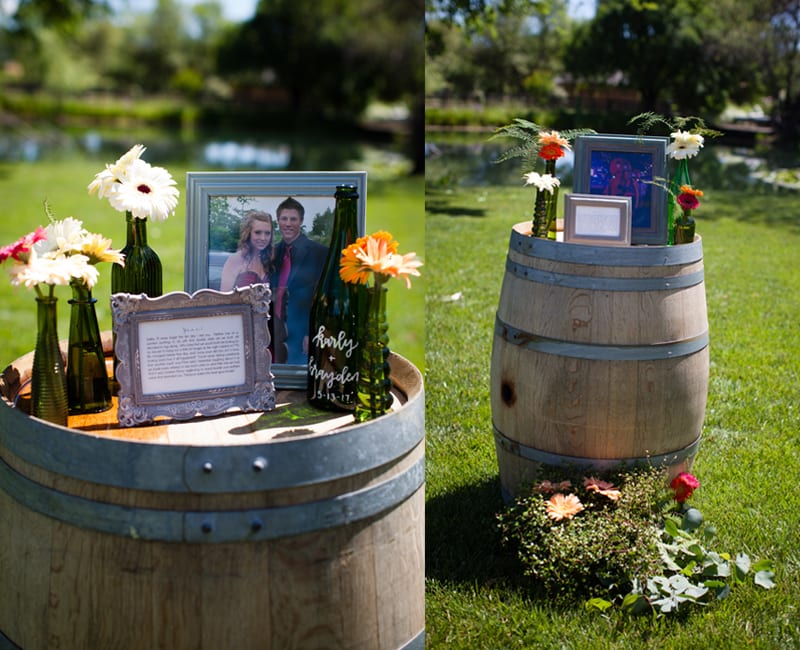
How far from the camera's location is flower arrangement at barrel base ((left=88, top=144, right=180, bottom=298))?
1778 millimetres

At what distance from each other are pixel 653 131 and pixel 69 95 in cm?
1751

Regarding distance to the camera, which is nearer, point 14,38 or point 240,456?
point 240,456

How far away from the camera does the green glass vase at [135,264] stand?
1.84 meters

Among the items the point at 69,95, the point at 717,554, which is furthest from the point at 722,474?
the point at 69,95

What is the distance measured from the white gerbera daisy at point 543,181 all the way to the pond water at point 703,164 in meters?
0.14

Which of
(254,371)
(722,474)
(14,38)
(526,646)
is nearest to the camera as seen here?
(254,371)

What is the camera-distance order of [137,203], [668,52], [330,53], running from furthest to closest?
[330,53], [668,52], [137,203]

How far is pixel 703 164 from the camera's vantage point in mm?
2898

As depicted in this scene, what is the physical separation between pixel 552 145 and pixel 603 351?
67 cm

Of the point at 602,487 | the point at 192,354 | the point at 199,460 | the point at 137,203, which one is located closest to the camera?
the point at 199,460

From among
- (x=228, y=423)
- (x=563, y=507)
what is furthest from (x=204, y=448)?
(x=563, y=507)

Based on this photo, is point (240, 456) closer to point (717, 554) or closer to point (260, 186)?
point (260, 186)

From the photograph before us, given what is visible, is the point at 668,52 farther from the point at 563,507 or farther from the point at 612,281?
the point at 563,507

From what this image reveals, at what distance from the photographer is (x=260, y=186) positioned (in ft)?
6.19
